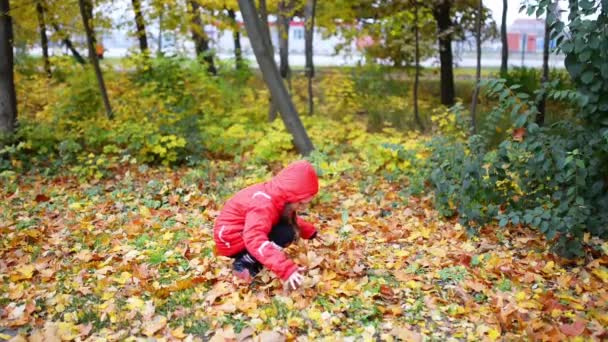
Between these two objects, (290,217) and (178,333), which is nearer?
(178,333)

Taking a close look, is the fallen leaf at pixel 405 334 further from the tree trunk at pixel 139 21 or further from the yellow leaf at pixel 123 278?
the tree trunk at pixel 139 21

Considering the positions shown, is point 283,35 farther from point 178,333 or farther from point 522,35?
point 522,35

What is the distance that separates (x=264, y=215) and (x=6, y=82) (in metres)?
7.21

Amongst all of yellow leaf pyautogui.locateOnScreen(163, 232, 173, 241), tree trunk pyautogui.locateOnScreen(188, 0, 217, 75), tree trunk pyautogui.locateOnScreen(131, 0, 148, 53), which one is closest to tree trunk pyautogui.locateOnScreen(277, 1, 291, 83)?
tree trunk pyautogui.locateOnScreen(188, 0, 217, 75)

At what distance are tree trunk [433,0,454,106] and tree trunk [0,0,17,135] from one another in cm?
904

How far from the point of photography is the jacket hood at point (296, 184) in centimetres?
384

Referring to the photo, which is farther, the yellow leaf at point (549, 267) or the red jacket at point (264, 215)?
the yellow leaf at point (549, 267)

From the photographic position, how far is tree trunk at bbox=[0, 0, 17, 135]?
896cm

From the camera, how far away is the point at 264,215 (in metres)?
3.85

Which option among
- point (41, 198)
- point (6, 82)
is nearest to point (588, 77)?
point (41, 198)

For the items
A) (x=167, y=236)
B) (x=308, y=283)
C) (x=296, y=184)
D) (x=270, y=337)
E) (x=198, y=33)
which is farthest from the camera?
(x=198, y=33)

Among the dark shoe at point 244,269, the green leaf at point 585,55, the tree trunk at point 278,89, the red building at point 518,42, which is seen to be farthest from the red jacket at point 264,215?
the red building at point 518,42

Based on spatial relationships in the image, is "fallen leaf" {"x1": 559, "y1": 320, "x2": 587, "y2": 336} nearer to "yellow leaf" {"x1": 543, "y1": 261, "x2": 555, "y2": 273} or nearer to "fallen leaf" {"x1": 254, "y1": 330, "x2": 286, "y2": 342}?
"yellow leaf" {"x1": 543, "y1": 261, "x2": 555, "y2": 273}

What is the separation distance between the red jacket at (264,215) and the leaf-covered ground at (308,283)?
356mm
